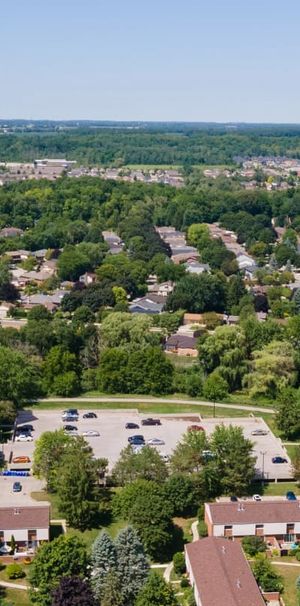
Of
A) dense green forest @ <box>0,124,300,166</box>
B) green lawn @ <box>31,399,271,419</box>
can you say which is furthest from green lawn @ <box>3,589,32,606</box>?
dense green forest @ <box>0,124,300,166</box>

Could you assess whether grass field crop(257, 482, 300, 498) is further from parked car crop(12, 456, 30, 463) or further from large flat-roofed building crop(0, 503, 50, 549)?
parked car crop(12, 456, 30, 463)

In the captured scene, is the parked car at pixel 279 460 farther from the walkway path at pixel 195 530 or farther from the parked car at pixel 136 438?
the walkway path at pixel 195 530


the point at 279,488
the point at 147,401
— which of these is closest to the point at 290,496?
the point at 279,488

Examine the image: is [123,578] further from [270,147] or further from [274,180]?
[270,147]

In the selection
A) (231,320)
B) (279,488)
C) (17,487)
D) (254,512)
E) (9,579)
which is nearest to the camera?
(9,579)

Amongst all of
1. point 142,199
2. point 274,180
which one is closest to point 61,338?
point 142,199

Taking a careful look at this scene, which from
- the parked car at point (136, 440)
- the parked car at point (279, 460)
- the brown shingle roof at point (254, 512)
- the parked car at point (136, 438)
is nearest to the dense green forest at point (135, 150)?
the parked car at point (136, 438)

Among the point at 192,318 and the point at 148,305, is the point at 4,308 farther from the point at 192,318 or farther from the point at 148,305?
the point at 192,318
